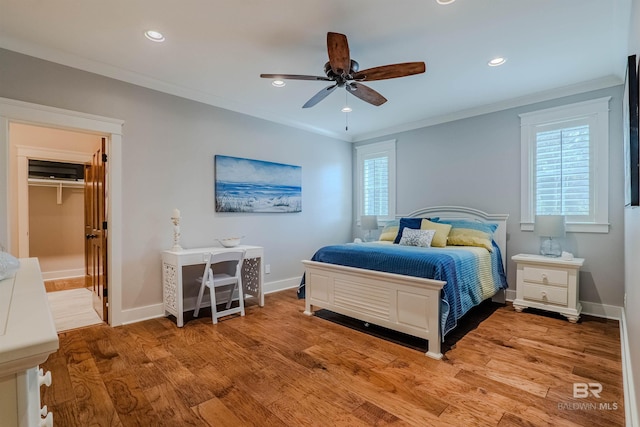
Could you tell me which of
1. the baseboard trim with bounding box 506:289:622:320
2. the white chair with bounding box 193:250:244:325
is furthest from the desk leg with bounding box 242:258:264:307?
the baseboard trim with bounding box 506:289:622:320

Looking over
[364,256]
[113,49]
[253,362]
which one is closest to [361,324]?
[364,256]

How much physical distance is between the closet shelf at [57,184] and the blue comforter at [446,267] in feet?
16.7

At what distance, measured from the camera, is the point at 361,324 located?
3.24 meters

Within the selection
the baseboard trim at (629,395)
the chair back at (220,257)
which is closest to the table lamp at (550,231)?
the baseboard trim at (629,395)

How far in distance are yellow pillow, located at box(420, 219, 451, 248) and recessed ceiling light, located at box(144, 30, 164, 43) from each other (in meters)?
3.55

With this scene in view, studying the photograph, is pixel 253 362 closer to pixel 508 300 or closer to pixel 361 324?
pixel 361 324

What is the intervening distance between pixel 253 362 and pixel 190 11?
8.87 ft

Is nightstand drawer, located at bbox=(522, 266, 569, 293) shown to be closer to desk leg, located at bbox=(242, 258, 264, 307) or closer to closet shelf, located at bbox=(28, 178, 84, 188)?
desk leg, located at bbox=(242, 258, 264, 307)

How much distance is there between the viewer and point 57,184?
5.60 meters

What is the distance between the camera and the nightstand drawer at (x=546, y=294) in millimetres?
3278

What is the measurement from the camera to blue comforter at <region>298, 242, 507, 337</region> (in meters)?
2.57

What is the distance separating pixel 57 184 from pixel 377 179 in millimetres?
5832

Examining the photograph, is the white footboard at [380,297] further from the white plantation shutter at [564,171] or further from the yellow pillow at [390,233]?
the white plantation shutter at [564,171]

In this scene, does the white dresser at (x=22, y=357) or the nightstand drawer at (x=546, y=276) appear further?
the nightstand drawer at (x=546, y=276)
